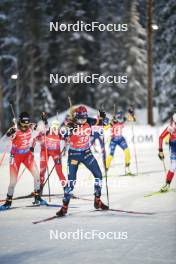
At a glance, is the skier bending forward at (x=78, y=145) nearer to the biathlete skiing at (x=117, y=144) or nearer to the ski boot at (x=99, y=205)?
the ski boot at (x=99, y=205)

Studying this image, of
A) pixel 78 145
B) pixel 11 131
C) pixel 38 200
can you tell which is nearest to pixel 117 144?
pixel 38 200

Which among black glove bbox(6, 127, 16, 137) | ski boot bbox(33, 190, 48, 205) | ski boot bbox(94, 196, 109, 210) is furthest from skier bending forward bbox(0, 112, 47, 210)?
ski boot bbox(94, 196, 109, 210)

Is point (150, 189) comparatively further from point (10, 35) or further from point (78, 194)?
point (10, 35)

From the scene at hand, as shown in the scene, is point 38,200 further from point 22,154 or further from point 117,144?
point 117,144

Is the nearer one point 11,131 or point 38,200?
point 11,131

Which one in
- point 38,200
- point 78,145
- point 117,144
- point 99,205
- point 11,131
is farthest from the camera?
point 117,144

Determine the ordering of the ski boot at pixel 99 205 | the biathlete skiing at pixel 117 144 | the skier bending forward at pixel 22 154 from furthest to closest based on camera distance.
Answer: the biathlete skiing at pixel 117 144 → the skier bending forward at pixel 22 154 → the ski boot at pixel 99 205

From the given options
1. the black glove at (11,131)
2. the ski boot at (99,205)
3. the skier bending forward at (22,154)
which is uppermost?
the black glove at (11,131)

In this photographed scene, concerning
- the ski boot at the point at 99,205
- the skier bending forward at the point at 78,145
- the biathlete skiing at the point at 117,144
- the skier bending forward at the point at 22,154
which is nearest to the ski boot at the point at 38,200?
the skier bending forward at the point at 22,154

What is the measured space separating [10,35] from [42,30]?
6276mm

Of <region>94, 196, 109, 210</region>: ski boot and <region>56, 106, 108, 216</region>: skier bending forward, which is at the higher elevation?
<region>56, 106, 108, 216</region>: skier bending forward

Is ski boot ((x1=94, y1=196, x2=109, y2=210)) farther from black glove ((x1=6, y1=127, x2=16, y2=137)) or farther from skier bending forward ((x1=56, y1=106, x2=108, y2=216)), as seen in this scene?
black glove ((x1=6, y1=127, x2=16, y2=137))

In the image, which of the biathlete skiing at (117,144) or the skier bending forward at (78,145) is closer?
the skier bending forward at (78,145)

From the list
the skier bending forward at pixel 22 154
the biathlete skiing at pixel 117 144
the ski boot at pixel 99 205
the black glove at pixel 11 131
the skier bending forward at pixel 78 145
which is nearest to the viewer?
the skier bending forward at pixel 78 145
